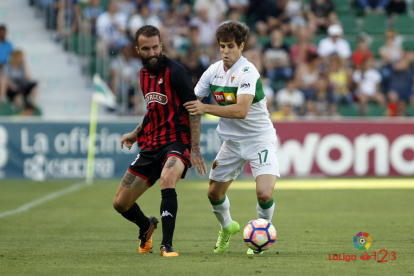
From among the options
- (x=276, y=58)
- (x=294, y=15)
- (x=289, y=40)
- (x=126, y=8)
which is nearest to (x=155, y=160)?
(x=276, y=58)

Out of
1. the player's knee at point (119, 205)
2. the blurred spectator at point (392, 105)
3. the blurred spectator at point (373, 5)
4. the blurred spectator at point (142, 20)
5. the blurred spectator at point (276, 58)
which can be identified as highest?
the blurred spectator at point (373, 5)

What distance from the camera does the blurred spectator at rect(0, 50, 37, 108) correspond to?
18.1 meters

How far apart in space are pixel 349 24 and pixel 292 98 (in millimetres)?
4970

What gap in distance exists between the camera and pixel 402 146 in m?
17.0

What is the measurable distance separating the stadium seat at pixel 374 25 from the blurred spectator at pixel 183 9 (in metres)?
5.86

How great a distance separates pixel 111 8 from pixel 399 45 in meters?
8.62

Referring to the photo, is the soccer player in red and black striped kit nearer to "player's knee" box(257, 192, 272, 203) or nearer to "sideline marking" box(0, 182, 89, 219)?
"player's knee" box(257, 192, 272, 203)

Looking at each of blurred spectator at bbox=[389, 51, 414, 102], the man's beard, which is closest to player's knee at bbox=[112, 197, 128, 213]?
the man's beard

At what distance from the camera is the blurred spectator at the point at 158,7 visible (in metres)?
19.9

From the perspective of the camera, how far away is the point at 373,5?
72.7 ft

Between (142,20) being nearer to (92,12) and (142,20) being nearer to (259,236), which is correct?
(92,12)

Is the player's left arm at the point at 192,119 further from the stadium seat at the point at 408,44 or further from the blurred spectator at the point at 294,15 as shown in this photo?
the stadium seat at the point at 408,44

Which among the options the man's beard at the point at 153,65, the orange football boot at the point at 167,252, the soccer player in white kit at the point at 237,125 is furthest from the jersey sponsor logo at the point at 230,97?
the orange football boot at the point at 167,252

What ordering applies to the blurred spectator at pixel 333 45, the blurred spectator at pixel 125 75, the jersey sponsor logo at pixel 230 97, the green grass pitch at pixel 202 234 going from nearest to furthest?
the green grass pitch at pixel 202 234, the jersey sponsor logo at pixel 230 97, the blurred spectator at pixel 125 75, the blurred spectator at pixel 333 45
